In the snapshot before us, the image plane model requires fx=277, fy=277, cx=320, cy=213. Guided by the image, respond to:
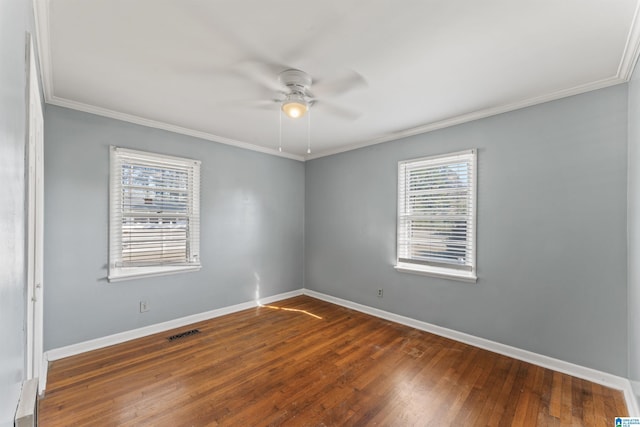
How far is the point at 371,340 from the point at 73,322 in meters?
3.20

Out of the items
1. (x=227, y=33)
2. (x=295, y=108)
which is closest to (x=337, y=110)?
(x=295, y=108)

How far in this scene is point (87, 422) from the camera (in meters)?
1.93

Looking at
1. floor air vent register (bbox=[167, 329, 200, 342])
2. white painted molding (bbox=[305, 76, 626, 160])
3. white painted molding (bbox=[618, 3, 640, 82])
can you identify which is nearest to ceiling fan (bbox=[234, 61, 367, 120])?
white painted molding (bbox=[305, 76, 626, 160])

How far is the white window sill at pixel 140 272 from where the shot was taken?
312 cm

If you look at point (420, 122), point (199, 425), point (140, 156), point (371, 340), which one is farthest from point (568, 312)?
point (140, 156)

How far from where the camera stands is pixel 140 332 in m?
Answer: 3.27

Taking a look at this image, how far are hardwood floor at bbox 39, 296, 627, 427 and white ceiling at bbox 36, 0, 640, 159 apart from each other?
2.59 metres

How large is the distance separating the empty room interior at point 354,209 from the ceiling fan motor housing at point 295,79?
1.9 inches

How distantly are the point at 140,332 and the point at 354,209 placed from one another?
325cm

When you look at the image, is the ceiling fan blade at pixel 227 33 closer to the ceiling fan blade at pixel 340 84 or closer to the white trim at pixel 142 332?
the ceiling fan blade at pixel 340 84

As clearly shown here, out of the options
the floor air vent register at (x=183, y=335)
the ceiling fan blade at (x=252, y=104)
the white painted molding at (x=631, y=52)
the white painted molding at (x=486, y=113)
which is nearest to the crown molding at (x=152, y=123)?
the ceiling fan blade at (x=252, y=104)

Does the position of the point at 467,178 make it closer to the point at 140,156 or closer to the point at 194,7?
the point at 194,7

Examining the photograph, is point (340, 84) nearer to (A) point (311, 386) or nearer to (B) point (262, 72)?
(B) point (262, 72)

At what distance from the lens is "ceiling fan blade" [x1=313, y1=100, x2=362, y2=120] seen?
9.36 ft
